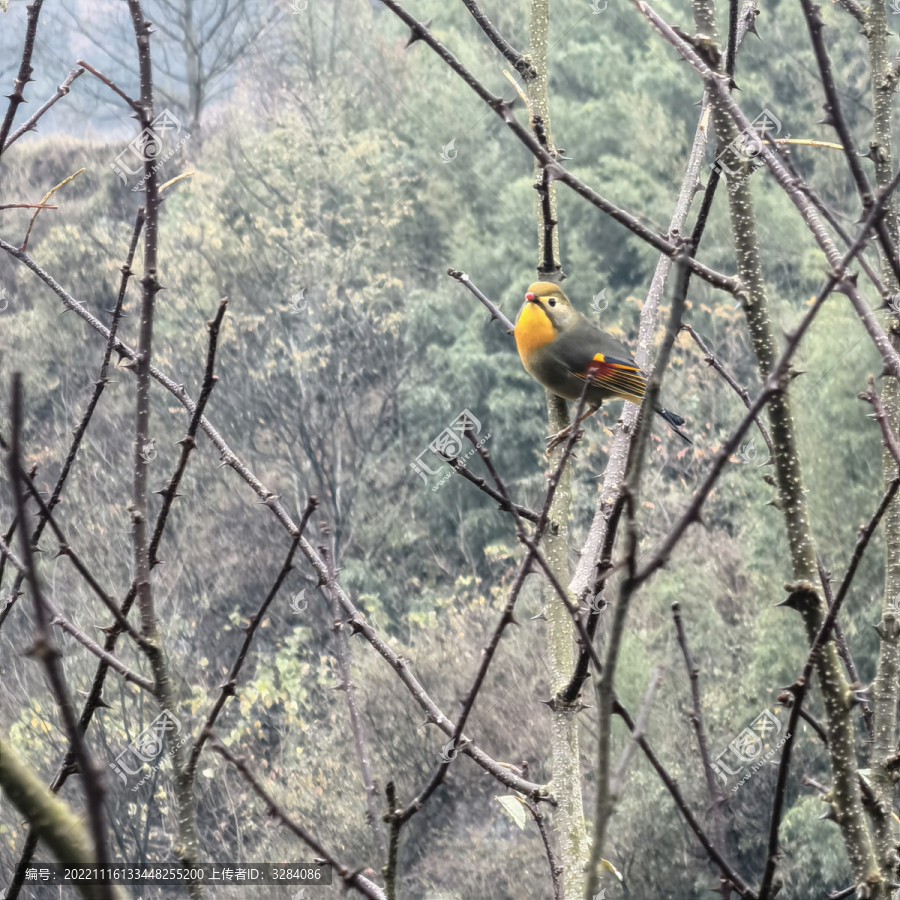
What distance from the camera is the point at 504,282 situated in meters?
7.12

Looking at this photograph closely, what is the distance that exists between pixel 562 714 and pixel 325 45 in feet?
26.1

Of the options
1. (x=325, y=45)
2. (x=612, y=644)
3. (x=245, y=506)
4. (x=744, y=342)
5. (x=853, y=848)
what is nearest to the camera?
(x=612, y=644)

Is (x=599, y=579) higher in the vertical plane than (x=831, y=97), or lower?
lower

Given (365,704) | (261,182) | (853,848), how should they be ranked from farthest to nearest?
(261,182)
(365,704)
(853,848)

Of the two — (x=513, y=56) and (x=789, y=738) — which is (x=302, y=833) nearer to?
(x=789, y=738)

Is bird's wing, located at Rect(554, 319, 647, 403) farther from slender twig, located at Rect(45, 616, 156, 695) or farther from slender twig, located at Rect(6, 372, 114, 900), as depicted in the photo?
slender twig, located at Rect(6, 372, 114, 900)

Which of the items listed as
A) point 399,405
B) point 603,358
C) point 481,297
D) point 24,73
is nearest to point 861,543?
point 481,297

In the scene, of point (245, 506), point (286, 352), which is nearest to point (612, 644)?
point (245, 506)

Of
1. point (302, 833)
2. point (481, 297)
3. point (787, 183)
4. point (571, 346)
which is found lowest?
point (302, 833)

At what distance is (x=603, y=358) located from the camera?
1355 millimetres

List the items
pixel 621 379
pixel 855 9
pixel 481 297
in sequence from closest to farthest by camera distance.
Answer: pixel 855 9, pixel 481 297, pixel 621 379

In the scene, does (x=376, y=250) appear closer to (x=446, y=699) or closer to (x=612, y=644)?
(x=446, y=699)

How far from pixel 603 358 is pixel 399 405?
17.3 ft

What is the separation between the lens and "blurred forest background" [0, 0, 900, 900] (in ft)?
12.8
